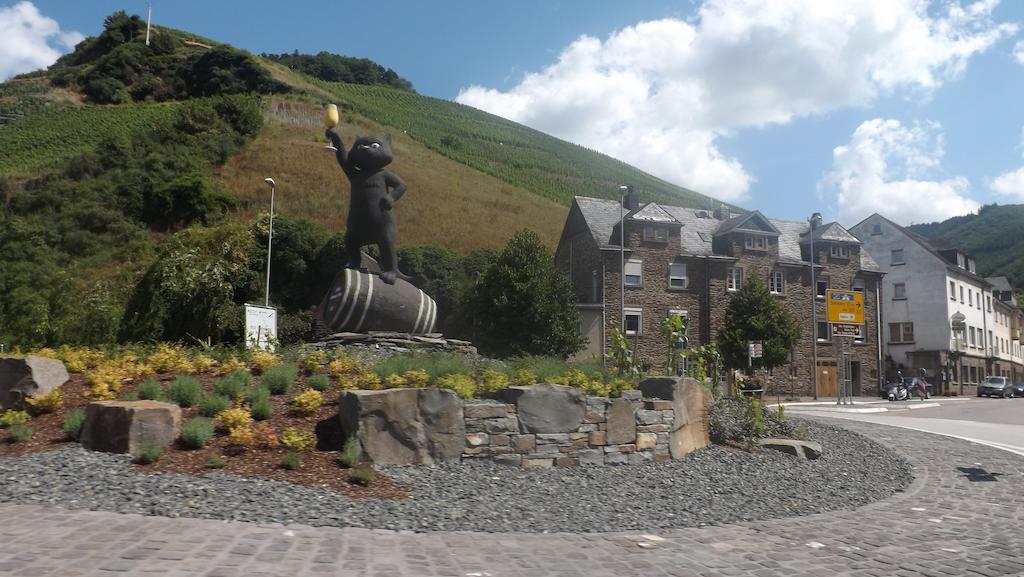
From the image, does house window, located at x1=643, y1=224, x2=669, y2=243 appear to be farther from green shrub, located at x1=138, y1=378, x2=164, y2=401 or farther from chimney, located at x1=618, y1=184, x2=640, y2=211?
green shrub, located at x1=138, y1=378, x2=164, y2=401

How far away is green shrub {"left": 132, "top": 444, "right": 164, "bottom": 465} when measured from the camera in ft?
23.8

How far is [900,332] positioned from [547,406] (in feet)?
174

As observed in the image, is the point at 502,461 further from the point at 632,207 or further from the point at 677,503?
the point at 632,207

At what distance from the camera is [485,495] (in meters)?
7.46

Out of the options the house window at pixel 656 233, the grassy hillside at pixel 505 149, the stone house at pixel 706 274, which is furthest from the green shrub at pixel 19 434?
the grassy hillside at pixel 505 149

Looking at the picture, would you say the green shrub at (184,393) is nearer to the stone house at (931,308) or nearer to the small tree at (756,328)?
the small tree at (756,328)

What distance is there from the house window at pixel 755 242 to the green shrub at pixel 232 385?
127 feet

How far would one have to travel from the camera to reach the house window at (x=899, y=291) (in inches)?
2126

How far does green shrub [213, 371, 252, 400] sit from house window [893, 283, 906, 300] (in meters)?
55.1

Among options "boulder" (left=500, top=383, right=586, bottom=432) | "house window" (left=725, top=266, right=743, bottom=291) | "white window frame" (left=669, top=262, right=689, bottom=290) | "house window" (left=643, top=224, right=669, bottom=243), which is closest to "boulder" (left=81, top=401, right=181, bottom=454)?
"boulder" (left=500, top=383, right=586, bottom=432)

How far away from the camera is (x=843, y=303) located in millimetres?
30391

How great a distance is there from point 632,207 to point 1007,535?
127 ft

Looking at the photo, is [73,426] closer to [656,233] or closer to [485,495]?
[485,495]

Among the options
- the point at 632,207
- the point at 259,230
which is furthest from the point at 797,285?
the point at 259,230
